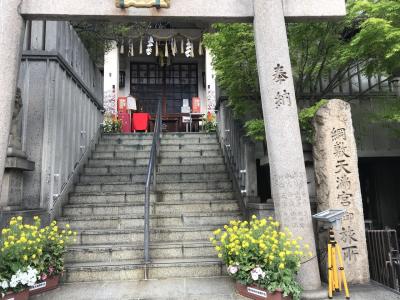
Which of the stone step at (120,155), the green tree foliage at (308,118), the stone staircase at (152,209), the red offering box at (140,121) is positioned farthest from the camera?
the red offering box at (140,121)

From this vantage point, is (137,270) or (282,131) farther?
(137,270)

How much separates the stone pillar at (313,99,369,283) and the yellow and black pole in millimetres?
445

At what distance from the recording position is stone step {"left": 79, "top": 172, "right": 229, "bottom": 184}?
950 cm

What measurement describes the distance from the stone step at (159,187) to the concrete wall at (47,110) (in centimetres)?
56

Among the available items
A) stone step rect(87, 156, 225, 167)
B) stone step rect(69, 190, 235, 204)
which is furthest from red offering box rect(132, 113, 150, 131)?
stone step rect(69, 190, 235, 204)

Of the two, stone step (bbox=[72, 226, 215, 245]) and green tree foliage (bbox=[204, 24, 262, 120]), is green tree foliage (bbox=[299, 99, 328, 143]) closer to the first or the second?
green tree foliage (bbox=[204, 24, 262, 120])

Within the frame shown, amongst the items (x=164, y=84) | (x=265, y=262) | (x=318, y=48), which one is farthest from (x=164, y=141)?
(x=164, y=84)

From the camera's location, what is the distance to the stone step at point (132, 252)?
646 centimetres

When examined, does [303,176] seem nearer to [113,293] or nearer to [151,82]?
[113,293]

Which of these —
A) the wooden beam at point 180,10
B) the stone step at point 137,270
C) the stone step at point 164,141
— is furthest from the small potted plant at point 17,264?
the stone step at point 164,141

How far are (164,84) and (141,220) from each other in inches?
500

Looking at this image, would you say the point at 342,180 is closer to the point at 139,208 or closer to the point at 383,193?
the point at 139,208

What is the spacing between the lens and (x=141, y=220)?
773cm

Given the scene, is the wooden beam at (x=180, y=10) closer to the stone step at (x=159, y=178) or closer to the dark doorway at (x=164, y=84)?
the stone step at (x=159, y=178)
